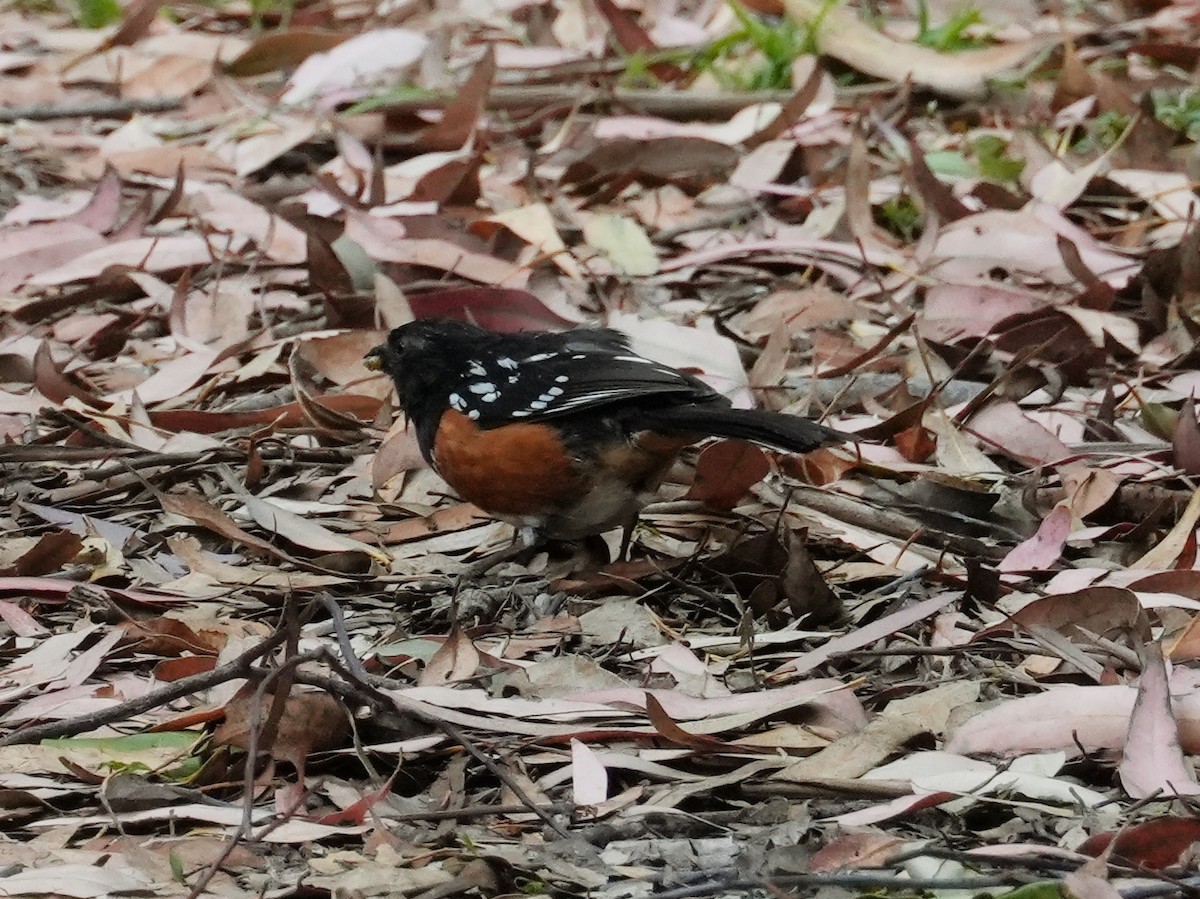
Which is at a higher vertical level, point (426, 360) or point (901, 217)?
point (426, 360)

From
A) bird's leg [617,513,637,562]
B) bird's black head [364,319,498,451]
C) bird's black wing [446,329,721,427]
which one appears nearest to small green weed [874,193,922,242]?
bird's black wing [446,329,721,427]

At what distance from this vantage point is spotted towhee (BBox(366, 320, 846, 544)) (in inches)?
145

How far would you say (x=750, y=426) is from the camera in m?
3.36

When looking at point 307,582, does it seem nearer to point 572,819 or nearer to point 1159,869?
point 572,819

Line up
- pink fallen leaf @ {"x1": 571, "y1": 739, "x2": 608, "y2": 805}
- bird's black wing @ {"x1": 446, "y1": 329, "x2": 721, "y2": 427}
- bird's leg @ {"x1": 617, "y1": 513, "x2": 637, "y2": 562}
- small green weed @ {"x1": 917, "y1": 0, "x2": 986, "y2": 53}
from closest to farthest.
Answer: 1. pink fallen leaf @ {"x1": 571, "y1": 739, "x2": 608, "y2": 805}
2. bird's black wing @ {"x1": 446, "y1": 329, "x2": 721, "y2": 427}
3. bird's leg @ {"x1": 617, "y1": 513, "x2": 637, "y2": 562}
4. small green weed @ {"x1": 917, "y1": 0, "x2": 986, "y2": 53}

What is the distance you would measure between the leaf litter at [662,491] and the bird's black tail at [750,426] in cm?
20

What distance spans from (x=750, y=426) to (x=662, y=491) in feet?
2.43

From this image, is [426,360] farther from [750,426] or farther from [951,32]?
[951,32]

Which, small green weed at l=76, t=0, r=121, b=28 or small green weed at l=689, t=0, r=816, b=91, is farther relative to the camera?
small green weed at l=76, t=0, r=121, b=28

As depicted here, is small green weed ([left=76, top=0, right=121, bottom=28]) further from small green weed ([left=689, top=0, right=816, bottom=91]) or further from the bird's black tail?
Result: the bird's black tail

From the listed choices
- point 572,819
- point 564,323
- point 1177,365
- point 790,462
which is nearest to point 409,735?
point 572,819

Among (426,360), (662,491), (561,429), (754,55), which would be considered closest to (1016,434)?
(662,491)

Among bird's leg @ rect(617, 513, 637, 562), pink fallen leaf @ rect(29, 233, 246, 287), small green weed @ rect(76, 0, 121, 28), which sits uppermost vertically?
bird's leg @ rect(617, 513, 637, 562)

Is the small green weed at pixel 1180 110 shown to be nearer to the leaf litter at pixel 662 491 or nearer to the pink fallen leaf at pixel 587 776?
the leaf litter at pixel 662 491
